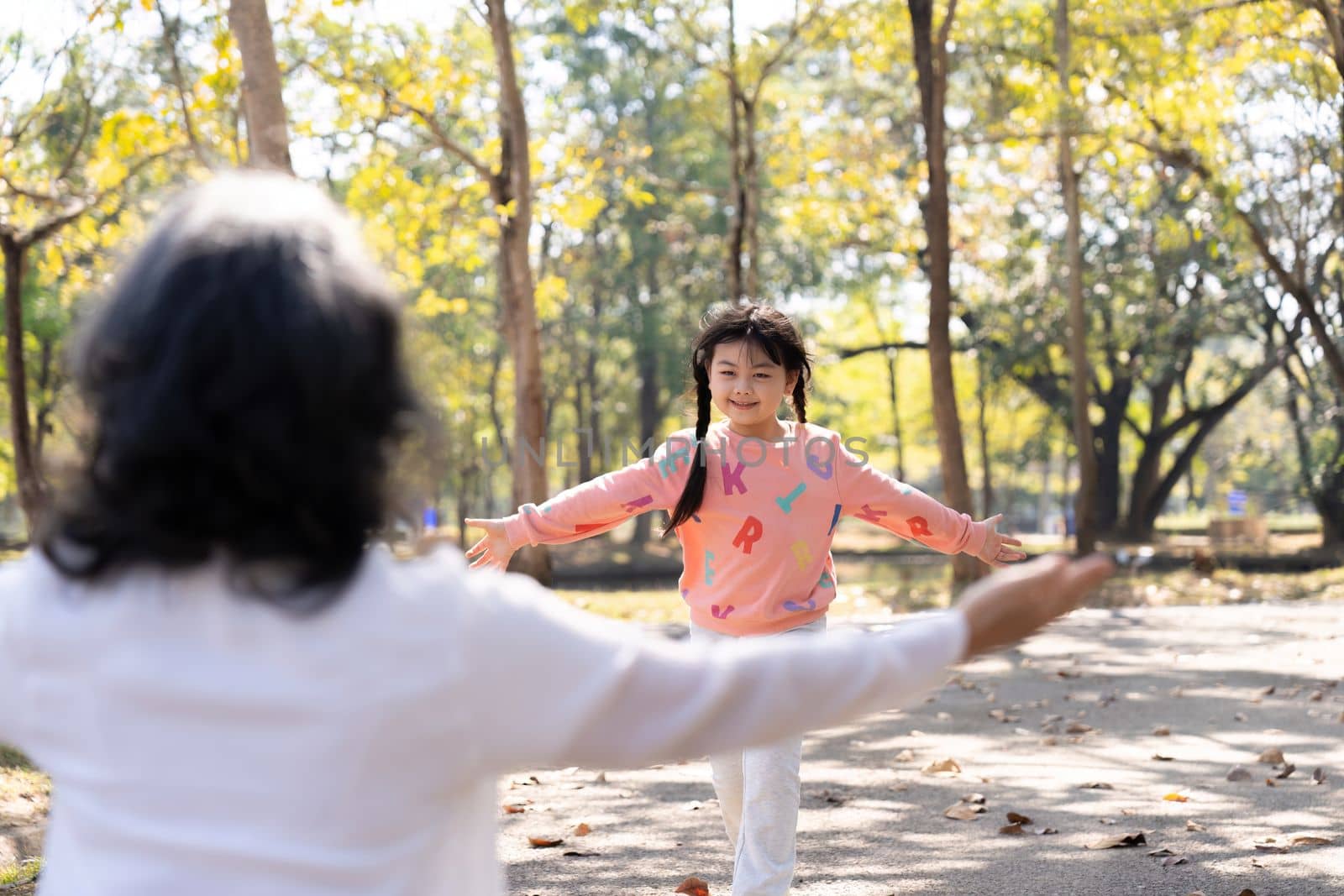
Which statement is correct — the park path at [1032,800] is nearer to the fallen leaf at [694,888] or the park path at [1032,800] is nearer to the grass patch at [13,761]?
the fallen leaf at [694,888]

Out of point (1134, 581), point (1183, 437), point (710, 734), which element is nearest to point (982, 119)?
point (1134, 581)

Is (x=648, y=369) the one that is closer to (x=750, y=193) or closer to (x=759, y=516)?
(x=750, y=193)

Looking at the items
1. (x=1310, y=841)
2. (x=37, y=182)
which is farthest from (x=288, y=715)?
(x=37, y=182)

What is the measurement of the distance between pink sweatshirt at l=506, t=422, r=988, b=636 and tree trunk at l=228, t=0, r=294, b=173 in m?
5.01

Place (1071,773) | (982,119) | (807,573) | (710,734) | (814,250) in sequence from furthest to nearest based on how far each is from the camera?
(814,250) → (982,119) → (1071,773) → (807,573) → (710,734)

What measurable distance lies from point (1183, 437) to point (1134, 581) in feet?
162

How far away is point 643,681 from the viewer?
1.56 metres

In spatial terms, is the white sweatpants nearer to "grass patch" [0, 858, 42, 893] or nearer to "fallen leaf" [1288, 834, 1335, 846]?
"fallen leaf" [1288, 834, 1335, 846]

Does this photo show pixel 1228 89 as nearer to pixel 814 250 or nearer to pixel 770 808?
pixel 770 808

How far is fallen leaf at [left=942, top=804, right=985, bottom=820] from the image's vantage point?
5.89m

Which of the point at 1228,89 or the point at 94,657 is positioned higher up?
the point at 1228,89

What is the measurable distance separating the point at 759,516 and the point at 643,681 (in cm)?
286

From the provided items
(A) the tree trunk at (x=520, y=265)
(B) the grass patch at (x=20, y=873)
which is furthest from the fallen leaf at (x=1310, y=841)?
(A) the tree trunk at (x=520, y=265)

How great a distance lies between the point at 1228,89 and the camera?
17.5 meters
